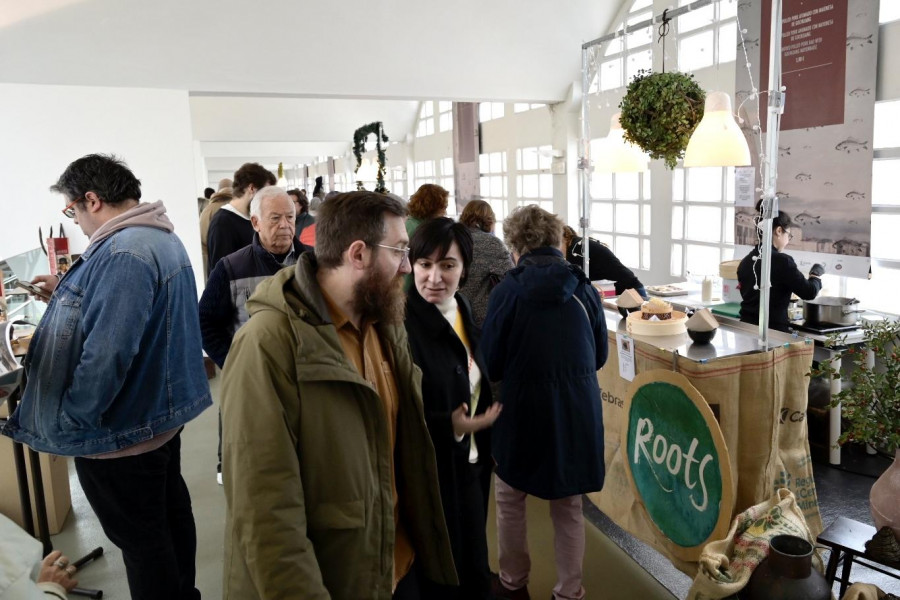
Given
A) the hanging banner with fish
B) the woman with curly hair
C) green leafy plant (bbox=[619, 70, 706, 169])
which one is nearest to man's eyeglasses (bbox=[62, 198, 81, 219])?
the woman with curly hair

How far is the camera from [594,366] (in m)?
2.56

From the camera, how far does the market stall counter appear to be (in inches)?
104

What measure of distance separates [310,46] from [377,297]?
5.57m

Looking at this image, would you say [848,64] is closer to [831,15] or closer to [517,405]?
[831,15]

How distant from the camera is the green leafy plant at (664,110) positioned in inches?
130

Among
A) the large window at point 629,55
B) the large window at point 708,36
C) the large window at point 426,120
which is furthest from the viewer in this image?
the large window at point 426,120

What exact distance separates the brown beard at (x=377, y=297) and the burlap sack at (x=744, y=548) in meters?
1.34

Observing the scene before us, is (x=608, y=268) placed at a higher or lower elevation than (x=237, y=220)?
lower

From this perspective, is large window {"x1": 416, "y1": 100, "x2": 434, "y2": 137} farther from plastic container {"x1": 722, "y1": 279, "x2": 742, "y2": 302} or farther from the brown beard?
the brown beard

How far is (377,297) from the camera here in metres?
1.54

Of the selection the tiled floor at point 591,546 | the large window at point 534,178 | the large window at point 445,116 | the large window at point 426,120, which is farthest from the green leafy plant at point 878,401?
the large window at point 426,120

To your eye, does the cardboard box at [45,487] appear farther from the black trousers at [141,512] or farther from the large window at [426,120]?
the large window at [426,120]

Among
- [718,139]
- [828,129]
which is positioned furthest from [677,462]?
[828,129]

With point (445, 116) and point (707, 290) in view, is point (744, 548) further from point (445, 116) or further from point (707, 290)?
point (445, 116)
